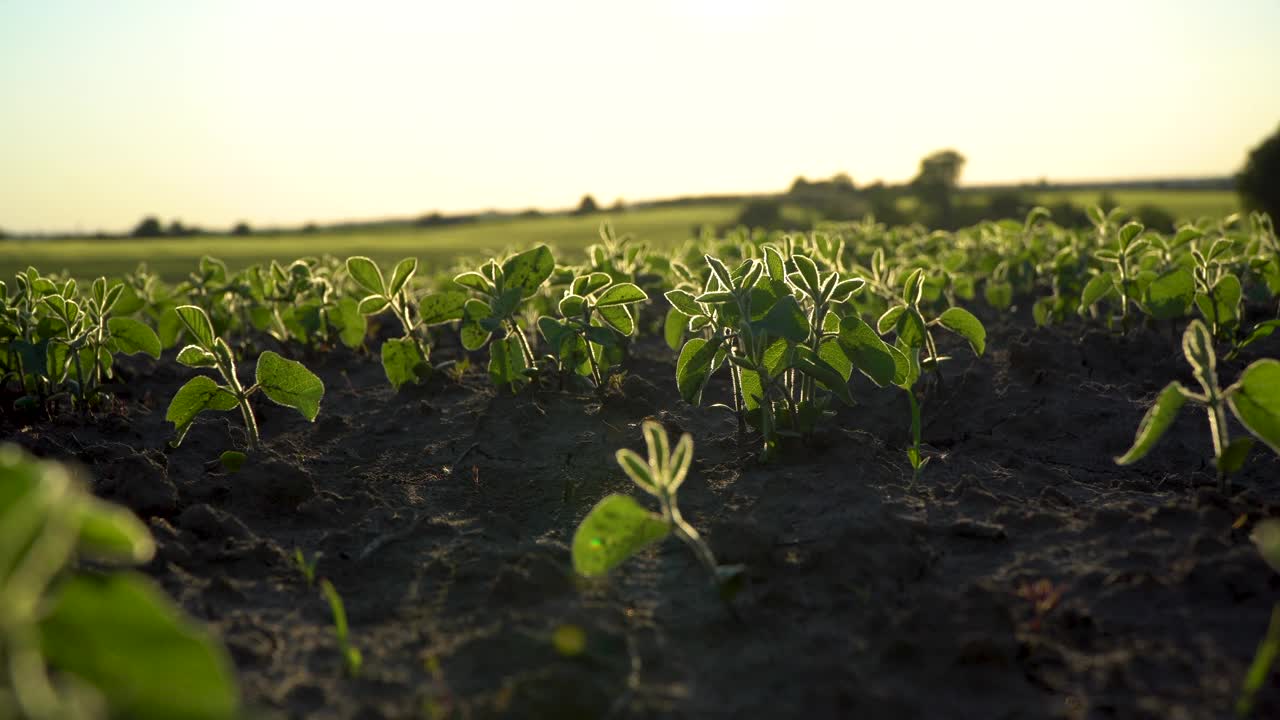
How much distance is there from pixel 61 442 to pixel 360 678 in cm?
253

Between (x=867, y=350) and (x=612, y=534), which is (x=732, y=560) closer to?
(x=612, y=534)

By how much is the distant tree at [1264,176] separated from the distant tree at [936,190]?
20.0 ft

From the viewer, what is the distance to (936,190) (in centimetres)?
2461

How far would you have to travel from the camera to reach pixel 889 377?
10.00ft

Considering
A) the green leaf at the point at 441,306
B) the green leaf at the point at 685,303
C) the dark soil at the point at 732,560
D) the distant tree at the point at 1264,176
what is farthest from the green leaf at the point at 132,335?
the distant tree at the point at 1264,176

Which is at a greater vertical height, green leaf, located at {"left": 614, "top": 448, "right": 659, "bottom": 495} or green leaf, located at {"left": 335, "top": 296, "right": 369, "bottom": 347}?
green leaf, located at {"left": 335, "top": 296, "right": 369, "bottom": 347}

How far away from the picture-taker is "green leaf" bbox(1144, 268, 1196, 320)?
13.9 feet

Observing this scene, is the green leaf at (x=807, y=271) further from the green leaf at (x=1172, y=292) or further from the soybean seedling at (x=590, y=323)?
the green leaf at (x=1172, y=292)

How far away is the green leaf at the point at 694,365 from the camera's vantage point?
3195mm

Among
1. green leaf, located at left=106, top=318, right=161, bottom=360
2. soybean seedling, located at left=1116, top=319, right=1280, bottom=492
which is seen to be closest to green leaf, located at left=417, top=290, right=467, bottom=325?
green leaf, located at left=106, top=318, right=161, bottom=360

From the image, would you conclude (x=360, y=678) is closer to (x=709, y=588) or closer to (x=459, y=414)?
(x=709, y=588)

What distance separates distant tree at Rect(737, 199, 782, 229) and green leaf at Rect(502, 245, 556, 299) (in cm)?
1887

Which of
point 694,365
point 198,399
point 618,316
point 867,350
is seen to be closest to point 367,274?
point 198,399

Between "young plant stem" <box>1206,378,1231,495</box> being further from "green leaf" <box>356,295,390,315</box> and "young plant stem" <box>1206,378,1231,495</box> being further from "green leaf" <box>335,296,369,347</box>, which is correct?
"green leaf" <box>335,296,369,347</box>
